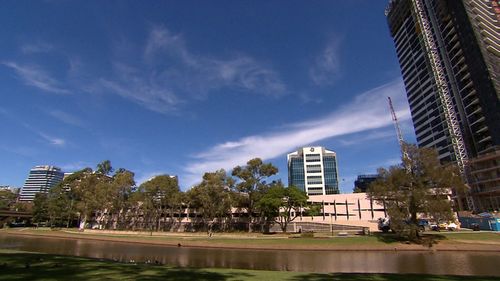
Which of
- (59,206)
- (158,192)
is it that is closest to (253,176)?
(158,192)

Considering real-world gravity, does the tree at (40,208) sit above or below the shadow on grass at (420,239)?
above

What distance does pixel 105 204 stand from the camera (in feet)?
336

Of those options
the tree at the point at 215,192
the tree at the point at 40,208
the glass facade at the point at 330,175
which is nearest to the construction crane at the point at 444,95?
the glass facade at the point at 330,175

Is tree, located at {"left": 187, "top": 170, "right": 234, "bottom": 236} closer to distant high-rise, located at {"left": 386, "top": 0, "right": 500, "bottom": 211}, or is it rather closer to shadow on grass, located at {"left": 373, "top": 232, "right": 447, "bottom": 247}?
shadow on grass, located at {"left": 373, "top": 232, "right": 447, "bottom": 247}

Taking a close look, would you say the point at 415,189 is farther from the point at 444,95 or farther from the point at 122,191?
the point at 444,95

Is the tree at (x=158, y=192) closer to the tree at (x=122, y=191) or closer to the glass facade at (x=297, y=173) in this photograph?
the tree at (x=122, y=191)

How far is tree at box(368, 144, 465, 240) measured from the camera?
4962 cm

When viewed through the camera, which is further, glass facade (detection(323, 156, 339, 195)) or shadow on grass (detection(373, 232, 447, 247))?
glass facade (detection(323, 156, 339, 195))

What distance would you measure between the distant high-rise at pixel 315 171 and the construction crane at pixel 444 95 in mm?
70108

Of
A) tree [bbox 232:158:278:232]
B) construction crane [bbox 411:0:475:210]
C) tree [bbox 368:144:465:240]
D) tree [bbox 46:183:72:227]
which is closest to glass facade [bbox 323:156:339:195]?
construction crane [bbox 411:0:475:210]

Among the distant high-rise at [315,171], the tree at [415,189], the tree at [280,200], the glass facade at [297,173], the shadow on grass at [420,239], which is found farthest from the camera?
the glass facade at [297,173]

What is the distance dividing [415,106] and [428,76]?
17.8 meters

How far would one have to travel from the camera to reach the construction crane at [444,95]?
121 metres

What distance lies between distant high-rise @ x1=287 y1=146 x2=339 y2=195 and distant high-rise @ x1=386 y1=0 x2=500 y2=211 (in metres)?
52.0
